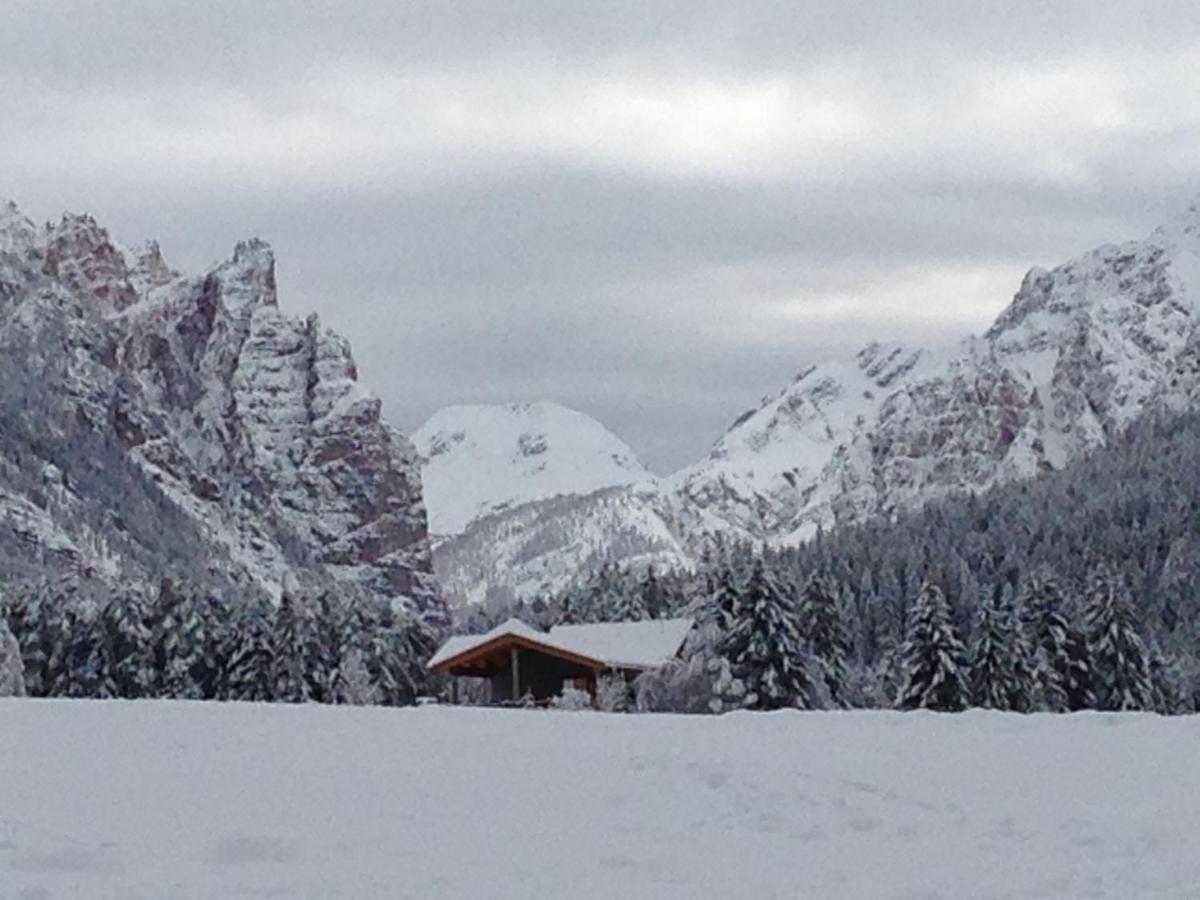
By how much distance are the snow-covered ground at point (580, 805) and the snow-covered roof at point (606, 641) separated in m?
31.7

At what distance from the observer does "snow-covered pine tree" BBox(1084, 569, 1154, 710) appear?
59.0 m

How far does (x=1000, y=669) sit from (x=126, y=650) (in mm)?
36899

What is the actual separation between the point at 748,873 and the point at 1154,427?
646 ft

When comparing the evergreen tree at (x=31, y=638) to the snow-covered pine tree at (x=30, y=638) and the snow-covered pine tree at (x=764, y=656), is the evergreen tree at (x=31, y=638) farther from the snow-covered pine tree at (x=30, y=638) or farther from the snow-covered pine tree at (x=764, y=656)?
the snow-covered pine tree at (x=764, y=656)

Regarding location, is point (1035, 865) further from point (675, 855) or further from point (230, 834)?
point (230, 834)

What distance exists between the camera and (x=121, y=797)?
1238cm

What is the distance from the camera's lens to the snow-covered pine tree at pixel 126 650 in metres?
69.9

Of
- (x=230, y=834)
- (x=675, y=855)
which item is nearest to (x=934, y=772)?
(x=675, y=855)

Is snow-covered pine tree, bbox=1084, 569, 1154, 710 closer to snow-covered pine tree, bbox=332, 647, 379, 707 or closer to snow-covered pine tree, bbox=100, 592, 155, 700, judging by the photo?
snow-covered pine tree, bbox=332, 647, 379, 707

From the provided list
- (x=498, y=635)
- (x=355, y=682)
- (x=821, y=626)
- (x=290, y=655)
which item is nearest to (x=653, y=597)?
(x=355, y=682)

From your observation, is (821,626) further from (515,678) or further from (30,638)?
(30,638)

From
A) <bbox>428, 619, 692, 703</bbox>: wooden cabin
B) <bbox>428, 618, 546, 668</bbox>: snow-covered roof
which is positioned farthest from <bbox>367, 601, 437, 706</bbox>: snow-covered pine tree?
<bbox>428, 618, 546, 668</bbox>: snow-covered roof

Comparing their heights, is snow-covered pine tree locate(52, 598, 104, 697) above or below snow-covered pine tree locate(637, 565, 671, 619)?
below

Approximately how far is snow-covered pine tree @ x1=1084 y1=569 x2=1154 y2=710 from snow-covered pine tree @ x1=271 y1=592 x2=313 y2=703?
28.6 meters
